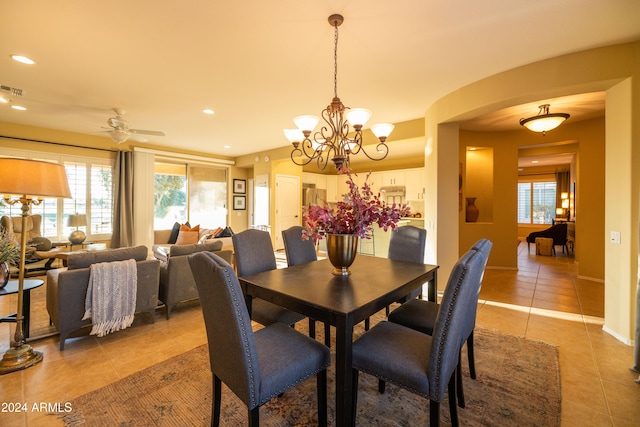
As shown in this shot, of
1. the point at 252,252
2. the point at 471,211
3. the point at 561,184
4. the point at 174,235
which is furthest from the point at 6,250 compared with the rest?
the point at 561,184

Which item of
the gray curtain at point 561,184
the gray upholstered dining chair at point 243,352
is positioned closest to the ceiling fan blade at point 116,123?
the gray upholstered dining chair at point 243,352

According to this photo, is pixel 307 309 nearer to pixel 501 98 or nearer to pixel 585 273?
pixel 501 98

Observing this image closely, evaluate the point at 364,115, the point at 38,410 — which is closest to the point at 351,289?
the point at 364,115

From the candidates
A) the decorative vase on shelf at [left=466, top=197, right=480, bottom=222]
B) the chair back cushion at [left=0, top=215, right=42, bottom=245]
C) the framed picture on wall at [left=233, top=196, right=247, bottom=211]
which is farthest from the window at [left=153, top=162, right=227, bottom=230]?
the decorative vase on shelf at [left=466, top=197, right=480, bottom=222]

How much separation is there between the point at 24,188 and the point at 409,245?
3115mm

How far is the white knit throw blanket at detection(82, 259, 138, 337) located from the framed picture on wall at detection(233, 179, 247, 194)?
219 inches

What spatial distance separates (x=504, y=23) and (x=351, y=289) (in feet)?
7.67

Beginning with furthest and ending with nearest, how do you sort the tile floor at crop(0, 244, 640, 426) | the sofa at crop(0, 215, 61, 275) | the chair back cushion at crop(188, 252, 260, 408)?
the sofa at crop(0, 215, 61, 275) < the tile floor at crop(0, 244, 640, 426) < the chair back cushion at crop(188, 252, 260, 408)

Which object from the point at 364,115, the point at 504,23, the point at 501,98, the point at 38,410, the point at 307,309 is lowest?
the point at 38,410

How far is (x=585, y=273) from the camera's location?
4.70 meters

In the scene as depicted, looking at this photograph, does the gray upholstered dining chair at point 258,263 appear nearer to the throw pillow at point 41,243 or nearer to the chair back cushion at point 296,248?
the chair back cushion at point 296,248

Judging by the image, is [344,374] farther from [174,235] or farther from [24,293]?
[174,235]

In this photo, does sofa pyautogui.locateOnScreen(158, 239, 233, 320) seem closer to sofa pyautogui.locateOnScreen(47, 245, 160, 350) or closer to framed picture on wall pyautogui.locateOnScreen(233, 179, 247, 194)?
sofa pyautogui.locateOnScreen(47, 245, 160, 350)

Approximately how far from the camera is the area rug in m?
1.64
